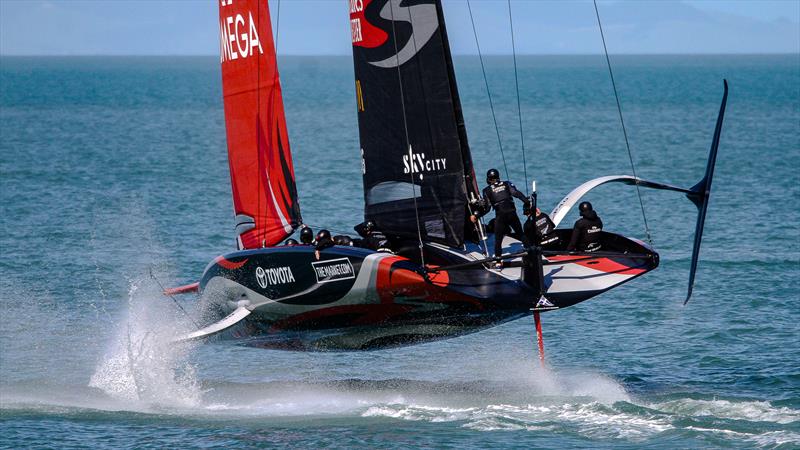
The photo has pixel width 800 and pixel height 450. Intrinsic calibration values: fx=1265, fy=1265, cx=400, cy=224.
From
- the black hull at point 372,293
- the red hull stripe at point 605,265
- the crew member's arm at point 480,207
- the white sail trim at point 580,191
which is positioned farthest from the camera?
the crew member's arm at point 480,207

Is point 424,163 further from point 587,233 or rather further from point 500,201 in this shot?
point 587,233

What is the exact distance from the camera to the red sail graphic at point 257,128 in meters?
22.0

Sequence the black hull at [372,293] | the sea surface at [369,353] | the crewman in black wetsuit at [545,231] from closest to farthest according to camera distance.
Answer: the black hull at [372,293] < the sea surface at [369,353] < the crewman in black wetsuit at [545,231]

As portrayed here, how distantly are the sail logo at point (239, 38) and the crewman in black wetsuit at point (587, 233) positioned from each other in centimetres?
651

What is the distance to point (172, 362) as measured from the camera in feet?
71.2

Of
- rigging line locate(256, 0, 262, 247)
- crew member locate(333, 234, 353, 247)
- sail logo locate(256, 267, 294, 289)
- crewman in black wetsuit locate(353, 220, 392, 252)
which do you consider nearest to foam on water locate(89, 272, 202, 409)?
sail logo locate(256, 267, 294, 289)

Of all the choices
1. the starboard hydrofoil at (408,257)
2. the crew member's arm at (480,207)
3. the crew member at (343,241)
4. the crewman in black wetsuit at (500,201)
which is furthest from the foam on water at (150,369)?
the crewman in black wetsuit at (500,201)

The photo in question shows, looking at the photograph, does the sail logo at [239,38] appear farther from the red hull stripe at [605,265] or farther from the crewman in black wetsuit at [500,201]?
the red hull stripe at [605,265]

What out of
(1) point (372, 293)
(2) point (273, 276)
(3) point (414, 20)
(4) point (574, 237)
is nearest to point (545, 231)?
(4) point (574, 237)

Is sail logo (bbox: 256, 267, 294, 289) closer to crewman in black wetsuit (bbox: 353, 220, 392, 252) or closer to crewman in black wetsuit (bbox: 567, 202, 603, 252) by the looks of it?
crewman in black wetsuit (bbox: 353, 220, 392, 252)

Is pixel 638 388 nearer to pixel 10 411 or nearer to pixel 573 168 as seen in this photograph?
pixel 10 411

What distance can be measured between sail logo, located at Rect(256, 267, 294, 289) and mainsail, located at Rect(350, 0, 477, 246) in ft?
6.79

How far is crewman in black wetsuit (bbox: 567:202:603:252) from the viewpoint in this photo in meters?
19.1

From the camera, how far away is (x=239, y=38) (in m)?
22.2
